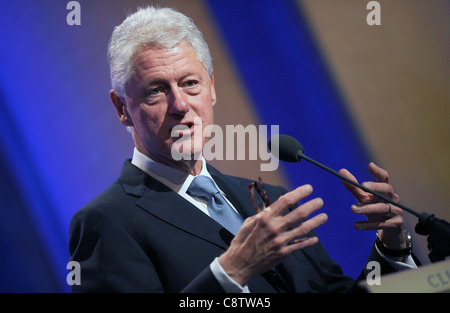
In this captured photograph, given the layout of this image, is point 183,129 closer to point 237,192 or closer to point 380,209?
point 237,192

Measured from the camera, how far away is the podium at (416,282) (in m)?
1.13

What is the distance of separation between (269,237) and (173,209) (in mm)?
378

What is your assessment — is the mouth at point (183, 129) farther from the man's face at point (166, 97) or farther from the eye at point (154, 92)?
the eye at point (154, 92)

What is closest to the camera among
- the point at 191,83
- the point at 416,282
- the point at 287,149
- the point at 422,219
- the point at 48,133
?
the point at 416,282

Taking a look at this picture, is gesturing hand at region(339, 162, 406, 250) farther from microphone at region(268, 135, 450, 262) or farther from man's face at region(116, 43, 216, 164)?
man's face at region(116, 43, 216, 164)

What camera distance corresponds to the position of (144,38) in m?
1.54

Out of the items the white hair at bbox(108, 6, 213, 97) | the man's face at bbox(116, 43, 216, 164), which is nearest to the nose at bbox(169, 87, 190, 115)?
the man's face at bbox(116, 43, 216, 164)

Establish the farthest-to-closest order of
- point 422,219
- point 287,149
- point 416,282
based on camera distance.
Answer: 1. point 287,149
2. point 422,219
3. point 416,282

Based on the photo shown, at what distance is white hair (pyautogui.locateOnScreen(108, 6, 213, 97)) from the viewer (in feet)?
5.07

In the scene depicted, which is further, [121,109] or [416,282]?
[121,109]

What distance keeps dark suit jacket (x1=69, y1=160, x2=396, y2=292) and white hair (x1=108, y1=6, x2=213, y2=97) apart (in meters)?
0.30

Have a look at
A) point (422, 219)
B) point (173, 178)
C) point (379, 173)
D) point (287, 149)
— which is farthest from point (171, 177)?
point (422, 219)

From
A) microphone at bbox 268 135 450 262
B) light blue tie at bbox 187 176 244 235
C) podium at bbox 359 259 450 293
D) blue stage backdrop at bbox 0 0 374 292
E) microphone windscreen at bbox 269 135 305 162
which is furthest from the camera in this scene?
blue stage backdrop at bbox 0 0 374 292

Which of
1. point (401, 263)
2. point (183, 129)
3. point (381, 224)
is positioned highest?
point (183, 129)
